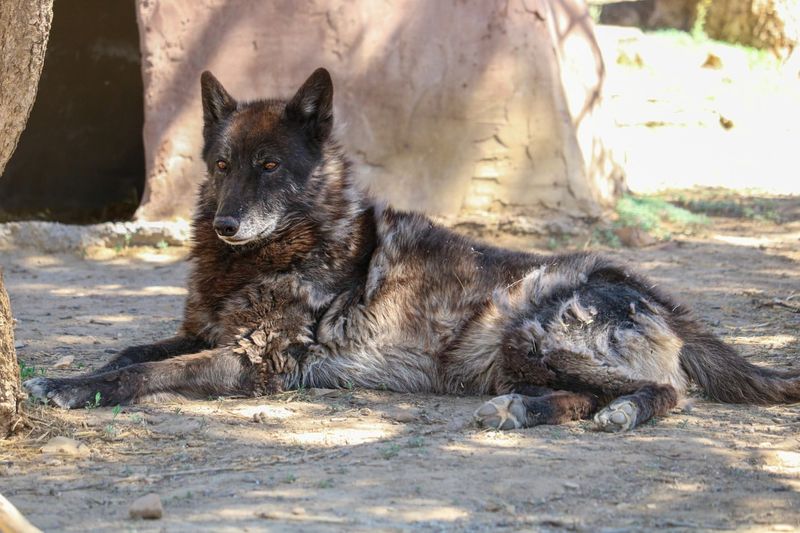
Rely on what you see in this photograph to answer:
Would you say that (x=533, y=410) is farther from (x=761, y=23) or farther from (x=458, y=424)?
(x=761, y=23)

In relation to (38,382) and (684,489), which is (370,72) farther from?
(684,489)

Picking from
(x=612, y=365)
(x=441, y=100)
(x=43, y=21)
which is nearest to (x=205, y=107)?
(x=43, y=21)

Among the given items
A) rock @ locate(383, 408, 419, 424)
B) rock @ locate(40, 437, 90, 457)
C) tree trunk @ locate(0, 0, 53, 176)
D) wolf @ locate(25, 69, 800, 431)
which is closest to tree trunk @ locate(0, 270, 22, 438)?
rock @ locate(40, 437, 90, 457)

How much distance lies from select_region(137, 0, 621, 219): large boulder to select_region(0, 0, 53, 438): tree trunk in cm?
514

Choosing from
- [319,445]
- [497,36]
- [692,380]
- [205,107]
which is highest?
[497,36]

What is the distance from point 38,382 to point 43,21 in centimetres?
164

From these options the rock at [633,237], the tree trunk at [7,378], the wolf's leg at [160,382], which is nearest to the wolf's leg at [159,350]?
the wolf's leg at [160,382]

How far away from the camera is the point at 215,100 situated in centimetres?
543

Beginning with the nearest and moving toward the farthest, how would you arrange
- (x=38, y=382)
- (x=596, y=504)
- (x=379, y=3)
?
(x=596, y=504) < (x=38, y=382) < (x=379, y=3)

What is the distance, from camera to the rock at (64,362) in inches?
209

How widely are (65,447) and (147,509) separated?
90 centimetres

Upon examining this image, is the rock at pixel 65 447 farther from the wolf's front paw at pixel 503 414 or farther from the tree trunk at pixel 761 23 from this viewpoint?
the tree trunk at pixel 761 23

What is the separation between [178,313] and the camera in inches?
280

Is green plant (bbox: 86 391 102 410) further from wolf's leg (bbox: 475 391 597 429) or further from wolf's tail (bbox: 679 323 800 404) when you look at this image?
wolf's tail (bbox: 679 323 800 404)
